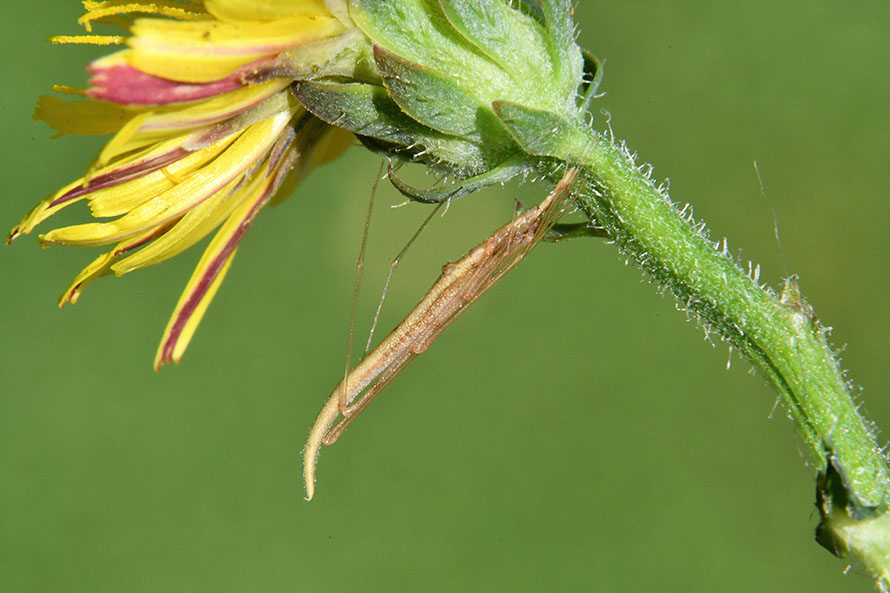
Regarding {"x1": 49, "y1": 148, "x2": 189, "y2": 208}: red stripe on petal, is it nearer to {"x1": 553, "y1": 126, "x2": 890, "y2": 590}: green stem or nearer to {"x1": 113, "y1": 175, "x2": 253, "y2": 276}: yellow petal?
{"x1": 113, "y1": 175, "x2": 253, "y2": 276}: yellow petal

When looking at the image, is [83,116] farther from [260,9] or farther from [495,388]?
[495,388]

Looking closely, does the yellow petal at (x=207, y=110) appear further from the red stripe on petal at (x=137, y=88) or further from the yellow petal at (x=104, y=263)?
the yellow petal at (x=104, y=263)

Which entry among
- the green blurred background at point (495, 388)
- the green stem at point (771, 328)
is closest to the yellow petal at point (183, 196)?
the green stem at point (771, 328)

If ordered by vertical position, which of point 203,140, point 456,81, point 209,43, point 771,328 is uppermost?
point 771,328

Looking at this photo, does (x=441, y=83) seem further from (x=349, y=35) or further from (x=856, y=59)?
(x=856, y=59)

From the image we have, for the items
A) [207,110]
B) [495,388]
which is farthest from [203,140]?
[495,388]
